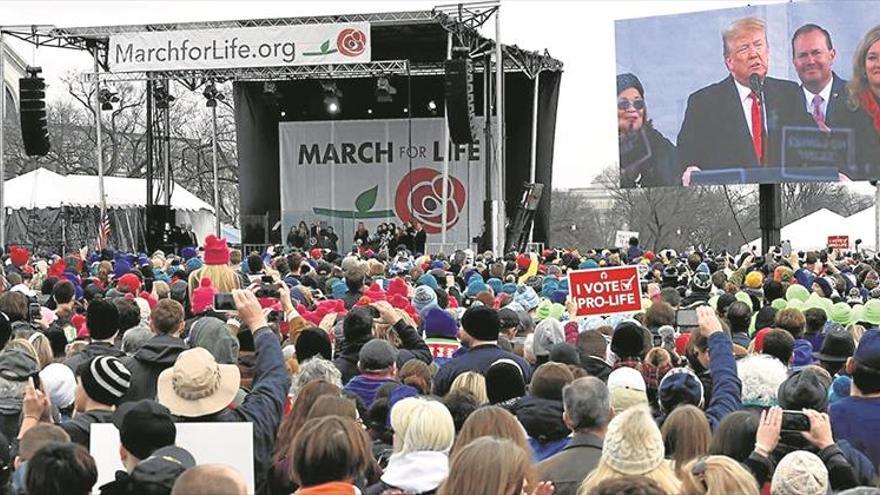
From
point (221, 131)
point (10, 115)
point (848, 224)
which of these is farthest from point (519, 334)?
point (221, 131)

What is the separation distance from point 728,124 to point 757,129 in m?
0.72

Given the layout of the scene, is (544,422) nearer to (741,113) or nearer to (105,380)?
(105,380)

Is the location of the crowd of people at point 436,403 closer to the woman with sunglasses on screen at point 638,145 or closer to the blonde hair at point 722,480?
the blonde hair at point 722,480

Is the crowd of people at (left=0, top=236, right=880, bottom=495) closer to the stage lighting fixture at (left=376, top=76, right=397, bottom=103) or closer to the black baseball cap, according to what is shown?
the black baseball cap

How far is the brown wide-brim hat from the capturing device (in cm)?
505

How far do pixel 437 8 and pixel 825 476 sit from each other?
21.5 metres

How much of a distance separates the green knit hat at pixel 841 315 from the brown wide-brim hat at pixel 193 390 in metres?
6.04

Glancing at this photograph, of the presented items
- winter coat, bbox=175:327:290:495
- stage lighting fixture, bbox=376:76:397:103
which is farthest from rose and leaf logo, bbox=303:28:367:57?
winter coat, bbox=175:327:290:495

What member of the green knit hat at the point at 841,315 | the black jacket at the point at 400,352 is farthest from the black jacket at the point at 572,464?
the green knit hat at the point at 841,315

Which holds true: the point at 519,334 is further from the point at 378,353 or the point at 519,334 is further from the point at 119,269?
the point at 119,269

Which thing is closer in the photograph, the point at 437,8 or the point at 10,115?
the point at 437,8

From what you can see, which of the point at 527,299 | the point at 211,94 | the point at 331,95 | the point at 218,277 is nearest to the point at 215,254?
the point at 218,277

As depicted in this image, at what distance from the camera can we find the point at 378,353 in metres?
6.50

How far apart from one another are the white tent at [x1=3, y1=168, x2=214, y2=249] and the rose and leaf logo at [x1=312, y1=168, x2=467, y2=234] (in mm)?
6147
